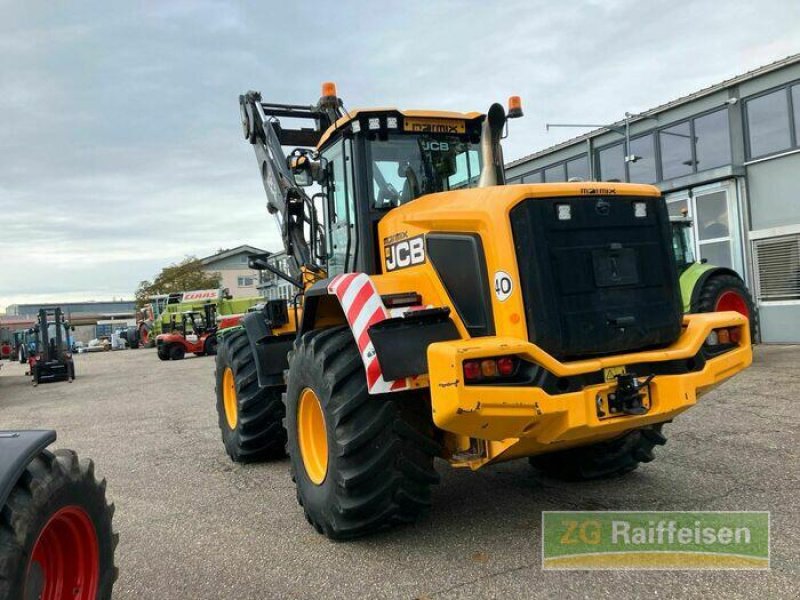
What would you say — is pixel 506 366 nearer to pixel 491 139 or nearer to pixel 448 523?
pixel 448 523

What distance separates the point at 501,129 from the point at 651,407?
7.33 ft

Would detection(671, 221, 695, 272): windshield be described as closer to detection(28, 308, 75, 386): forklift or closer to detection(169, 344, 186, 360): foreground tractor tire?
detection(28, 308, 75, 386): forklift

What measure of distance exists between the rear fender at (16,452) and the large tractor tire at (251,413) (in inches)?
142

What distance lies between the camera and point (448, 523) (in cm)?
448

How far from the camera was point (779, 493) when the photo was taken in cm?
A: 468

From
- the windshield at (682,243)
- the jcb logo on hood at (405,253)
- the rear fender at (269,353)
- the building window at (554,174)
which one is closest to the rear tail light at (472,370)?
the jcb logo on hood at (405,253)

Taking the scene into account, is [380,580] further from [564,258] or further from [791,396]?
[791,396]

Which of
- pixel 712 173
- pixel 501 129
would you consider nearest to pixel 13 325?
pixel 712 173

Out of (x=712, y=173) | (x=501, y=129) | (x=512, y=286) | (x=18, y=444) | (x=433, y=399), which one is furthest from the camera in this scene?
(x=712, y=173)

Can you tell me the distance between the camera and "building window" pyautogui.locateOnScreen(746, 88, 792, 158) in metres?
14.2

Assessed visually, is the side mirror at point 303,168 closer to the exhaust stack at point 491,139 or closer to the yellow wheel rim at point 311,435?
the exhaust stack at point 491,139

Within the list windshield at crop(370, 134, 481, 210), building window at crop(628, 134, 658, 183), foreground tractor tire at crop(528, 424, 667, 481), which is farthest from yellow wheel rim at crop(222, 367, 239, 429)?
building window at crop(628, 134, 658, 183)

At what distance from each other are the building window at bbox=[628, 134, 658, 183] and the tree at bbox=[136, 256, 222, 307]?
43.3 metres

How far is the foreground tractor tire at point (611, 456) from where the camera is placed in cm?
506
